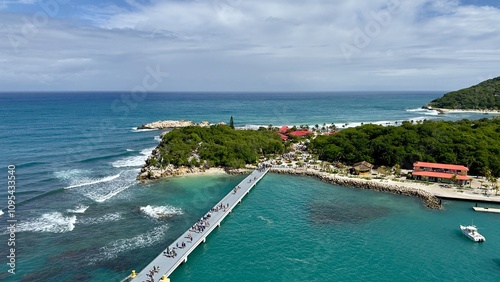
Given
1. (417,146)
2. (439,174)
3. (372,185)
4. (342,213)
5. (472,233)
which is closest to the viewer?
(472,233)

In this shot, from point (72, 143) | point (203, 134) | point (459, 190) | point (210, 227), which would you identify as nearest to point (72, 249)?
point (210, 227)

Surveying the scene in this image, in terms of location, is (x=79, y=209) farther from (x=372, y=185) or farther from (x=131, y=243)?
(x=372, y=185)

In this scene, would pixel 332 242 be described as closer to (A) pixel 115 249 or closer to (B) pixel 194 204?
(B) pixel 194 204

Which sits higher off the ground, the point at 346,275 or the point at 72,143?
the point at 72,143

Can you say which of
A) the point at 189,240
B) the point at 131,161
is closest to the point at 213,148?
the point at 131,161

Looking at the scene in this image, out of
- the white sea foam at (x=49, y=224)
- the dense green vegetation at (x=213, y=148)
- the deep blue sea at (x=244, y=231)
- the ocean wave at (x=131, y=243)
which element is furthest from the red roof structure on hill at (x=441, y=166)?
the white sea foam at (x=49, y=224)

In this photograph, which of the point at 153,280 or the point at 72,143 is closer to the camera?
the point at 153,280

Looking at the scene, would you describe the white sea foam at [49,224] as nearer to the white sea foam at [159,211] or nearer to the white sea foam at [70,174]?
the white sea foam at [159,211]

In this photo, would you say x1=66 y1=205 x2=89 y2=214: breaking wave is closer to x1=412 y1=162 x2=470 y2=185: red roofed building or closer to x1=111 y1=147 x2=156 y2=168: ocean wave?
x1=111 y1=147 x2=156 y2=168: ocean wave
